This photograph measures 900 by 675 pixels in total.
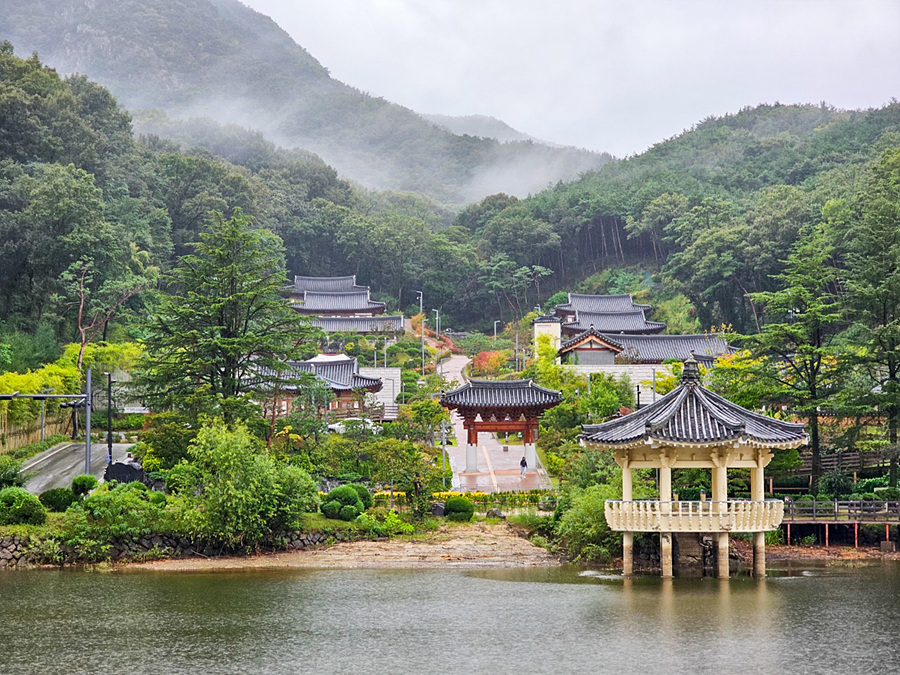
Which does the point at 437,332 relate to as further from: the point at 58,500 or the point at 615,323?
the point at 58,500

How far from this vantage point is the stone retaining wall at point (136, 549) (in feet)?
99.0

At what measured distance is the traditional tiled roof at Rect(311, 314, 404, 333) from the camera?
83062mm

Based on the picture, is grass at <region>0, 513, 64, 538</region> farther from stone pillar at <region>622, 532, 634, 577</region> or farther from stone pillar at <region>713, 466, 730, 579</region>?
stone pillar at <region>713, 466, 730, 579</region>

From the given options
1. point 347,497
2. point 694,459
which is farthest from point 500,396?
point 694,459

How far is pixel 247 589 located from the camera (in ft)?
86.8

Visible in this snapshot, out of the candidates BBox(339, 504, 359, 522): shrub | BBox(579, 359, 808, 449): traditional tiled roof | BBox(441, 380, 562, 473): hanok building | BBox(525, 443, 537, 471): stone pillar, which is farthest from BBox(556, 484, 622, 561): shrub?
BBox(441, 380, 562, 473): hanok building

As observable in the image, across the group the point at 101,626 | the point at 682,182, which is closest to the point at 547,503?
the point at 101,626

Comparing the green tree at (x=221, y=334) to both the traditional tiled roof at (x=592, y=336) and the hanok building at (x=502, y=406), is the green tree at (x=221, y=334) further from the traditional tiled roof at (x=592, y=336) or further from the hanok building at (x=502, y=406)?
the traditional tiled roof at (x=592, y=336)

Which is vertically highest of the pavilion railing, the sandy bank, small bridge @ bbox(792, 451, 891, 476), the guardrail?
small bridge @ bbox(792, 451, 891, 476)

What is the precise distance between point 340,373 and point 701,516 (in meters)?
32.2

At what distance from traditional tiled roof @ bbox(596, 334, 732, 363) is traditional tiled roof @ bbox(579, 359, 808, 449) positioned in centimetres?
3583

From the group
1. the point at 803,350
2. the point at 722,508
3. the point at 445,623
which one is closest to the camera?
the point at 445,623

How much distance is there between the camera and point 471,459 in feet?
146

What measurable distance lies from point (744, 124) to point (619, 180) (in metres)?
32.6
